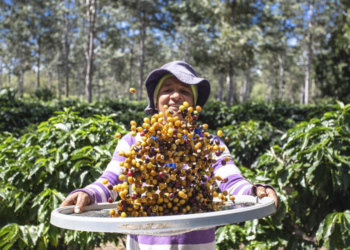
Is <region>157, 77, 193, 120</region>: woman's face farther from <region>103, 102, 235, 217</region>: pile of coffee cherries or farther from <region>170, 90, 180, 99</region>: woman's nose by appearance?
<region>103, 102, 235, 217</region>: pile of coffee cherries

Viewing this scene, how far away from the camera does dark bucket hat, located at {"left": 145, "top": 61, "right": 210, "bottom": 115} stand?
1568 millimetres

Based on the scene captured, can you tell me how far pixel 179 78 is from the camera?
1.54m

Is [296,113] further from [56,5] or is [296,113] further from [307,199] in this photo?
[56,5]

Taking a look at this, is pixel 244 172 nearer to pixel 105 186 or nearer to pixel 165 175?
pixel 105 186

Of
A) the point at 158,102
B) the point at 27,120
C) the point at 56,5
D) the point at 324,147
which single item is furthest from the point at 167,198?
Answer: the point at 56,5

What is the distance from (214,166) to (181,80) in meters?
0.44

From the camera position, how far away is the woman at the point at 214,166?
142 cm

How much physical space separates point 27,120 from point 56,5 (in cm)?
3367

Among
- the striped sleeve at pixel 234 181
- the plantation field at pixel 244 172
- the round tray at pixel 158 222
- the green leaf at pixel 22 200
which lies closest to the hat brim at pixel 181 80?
the striped sleeve at pixel 234 181

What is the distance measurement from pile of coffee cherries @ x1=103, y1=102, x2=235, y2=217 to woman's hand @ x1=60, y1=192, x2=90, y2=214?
0.55ft

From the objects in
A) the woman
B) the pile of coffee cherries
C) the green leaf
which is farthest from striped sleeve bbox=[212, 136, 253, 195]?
the green leaf

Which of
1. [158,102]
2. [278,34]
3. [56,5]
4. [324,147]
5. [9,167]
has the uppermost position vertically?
[56,5]

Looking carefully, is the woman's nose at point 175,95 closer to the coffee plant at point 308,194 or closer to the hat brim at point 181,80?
the hat brim at point 181,80

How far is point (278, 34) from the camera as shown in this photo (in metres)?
34.8
